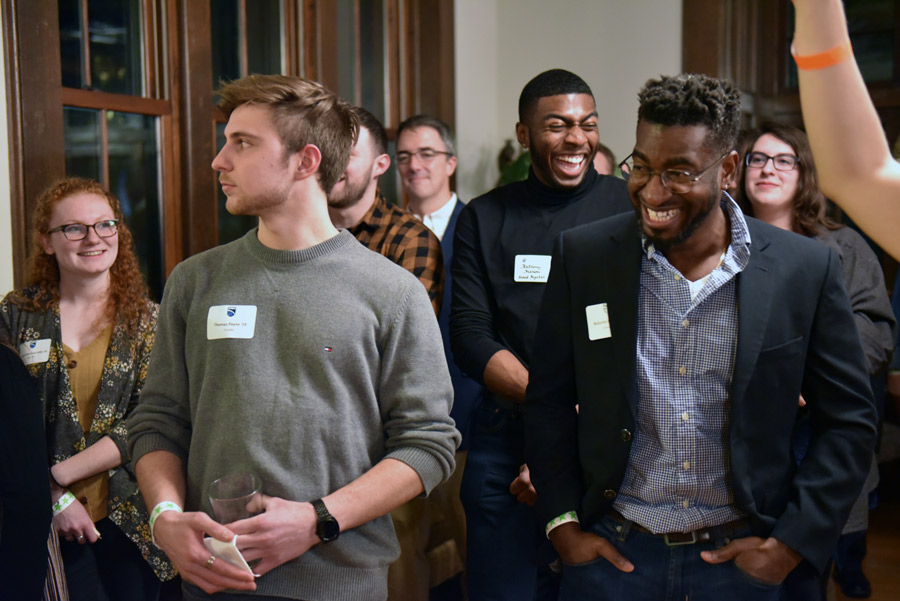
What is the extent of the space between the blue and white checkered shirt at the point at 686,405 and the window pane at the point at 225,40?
2.27m

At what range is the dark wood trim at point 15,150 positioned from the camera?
2.46m

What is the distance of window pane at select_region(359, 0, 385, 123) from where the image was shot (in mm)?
4176

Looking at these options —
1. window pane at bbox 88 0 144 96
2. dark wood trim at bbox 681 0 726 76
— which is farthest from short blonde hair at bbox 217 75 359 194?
dark wood trim at bbox 681 0 726 76

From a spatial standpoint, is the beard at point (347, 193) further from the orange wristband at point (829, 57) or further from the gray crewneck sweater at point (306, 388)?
the orange wristband at point (829, 57)

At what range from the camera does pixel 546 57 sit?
476 centimetres

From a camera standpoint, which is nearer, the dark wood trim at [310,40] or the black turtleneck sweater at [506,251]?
the black turtleneck sweater at [506,251]

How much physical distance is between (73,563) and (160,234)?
132 centimetres

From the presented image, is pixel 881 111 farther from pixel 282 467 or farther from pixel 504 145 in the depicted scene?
pixel 282 467

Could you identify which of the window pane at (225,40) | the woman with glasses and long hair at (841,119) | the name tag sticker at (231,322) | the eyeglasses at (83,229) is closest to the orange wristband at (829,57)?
the woman with glasses and long hair at (841,119)

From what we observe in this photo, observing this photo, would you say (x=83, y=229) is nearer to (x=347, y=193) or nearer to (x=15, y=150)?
(x=15, y=150)

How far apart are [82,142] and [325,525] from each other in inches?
73.3

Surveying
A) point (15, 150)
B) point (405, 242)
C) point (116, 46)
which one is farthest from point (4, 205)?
point (405, 242)

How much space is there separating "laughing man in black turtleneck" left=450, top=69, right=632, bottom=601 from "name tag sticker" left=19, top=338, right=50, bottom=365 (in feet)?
3.58

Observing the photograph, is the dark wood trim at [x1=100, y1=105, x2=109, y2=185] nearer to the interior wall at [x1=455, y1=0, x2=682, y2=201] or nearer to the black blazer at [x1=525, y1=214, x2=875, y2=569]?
the black blazer at [x1=525, y1=214, x2=875, y2=569]
